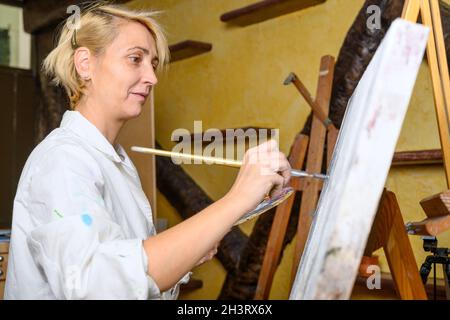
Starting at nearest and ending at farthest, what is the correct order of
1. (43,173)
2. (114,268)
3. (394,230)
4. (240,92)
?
(114,268)
(43,173)
(394,230)
(240,92)

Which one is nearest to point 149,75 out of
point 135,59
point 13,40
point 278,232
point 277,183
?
point 135,59

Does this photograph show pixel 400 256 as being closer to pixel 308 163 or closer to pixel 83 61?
pixel 83 61

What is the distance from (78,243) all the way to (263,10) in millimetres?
2222

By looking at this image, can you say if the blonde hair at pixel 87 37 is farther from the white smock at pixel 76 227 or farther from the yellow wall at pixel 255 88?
the yellow wall at pixel 255 88

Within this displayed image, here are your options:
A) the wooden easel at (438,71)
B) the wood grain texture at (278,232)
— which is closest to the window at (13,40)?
the wood grain texture at (278,232)

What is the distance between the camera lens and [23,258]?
3.28 ft

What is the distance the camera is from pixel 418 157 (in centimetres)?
215

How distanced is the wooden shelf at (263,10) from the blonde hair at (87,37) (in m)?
1.47

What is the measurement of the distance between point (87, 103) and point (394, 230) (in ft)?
2.30

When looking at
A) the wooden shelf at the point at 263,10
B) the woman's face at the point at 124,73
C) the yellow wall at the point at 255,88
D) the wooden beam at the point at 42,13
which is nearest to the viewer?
the woman's face at the point at 124,73

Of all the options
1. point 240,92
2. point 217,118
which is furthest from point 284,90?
point 217,118

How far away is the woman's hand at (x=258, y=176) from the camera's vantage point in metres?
0.87
